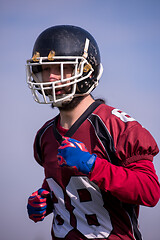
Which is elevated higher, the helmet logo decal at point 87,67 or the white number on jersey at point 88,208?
the helmet logo decal at point 87,67

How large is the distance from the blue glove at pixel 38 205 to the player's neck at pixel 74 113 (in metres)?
0.51

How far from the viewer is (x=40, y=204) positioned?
267cm

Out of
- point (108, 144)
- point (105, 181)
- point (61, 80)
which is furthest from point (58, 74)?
point (105, 181)

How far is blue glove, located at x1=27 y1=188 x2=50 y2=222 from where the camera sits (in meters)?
2.68

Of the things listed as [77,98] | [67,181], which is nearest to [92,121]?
[77,98]

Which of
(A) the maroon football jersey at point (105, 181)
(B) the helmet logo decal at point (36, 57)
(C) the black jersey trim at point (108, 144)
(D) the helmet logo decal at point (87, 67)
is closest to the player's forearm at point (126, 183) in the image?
(A) the maroon football jersey at point (105, 181)

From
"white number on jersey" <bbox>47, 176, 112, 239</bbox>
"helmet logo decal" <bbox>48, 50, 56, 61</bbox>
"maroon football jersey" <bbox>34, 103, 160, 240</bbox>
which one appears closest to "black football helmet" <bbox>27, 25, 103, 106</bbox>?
"helmet logo decal" <bbox>48, 50, 56, 61</bbox>

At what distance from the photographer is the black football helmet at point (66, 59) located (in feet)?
7.92

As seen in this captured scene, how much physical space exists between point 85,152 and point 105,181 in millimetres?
188

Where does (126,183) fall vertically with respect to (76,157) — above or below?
below

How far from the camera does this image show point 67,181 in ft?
7.94

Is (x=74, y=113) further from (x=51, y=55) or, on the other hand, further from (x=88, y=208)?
(x=88, y=208)

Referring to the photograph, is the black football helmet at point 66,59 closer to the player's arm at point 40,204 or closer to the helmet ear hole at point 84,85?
the helmet ear hole at point 84,85

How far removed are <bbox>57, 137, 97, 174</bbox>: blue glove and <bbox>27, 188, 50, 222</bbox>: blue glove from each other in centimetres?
63
